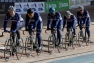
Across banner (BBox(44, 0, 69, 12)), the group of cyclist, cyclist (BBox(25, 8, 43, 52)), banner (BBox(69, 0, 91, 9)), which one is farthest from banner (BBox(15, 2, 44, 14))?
cyclist (BBox(25, 8, 43, 52))

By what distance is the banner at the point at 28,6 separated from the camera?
2800 centimetres

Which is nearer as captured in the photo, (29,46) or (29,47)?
(29,46)

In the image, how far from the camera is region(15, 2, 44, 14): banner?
28.0 meters

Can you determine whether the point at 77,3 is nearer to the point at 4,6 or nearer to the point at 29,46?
the point at 4,6

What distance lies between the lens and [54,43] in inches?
523

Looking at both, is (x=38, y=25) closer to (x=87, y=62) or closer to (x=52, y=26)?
(x=52, y=26)

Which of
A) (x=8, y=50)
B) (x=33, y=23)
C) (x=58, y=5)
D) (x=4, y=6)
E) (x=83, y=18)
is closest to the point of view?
A: (x=8, y=50)

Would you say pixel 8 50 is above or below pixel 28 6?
below

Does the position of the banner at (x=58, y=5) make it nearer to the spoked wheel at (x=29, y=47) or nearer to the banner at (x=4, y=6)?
the banner at (x=4, y=6)

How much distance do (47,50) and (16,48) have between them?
217 centimetres

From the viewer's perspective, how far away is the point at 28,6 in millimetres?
28531

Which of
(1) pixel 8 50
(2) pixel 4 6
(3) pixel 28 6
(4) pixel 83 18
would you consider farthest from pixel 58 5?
(1) pixel 8 50

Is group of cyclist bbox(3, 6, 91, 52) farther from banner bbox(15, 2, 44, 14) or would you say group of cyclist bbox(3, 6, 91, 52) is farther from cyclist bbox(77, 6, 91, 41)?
banner bbox(15, 2, 44, 14)

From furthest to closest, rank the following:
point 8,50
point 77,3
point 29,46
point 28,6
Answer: point 77,3, point 28,6, point 29,46, point 8,50
